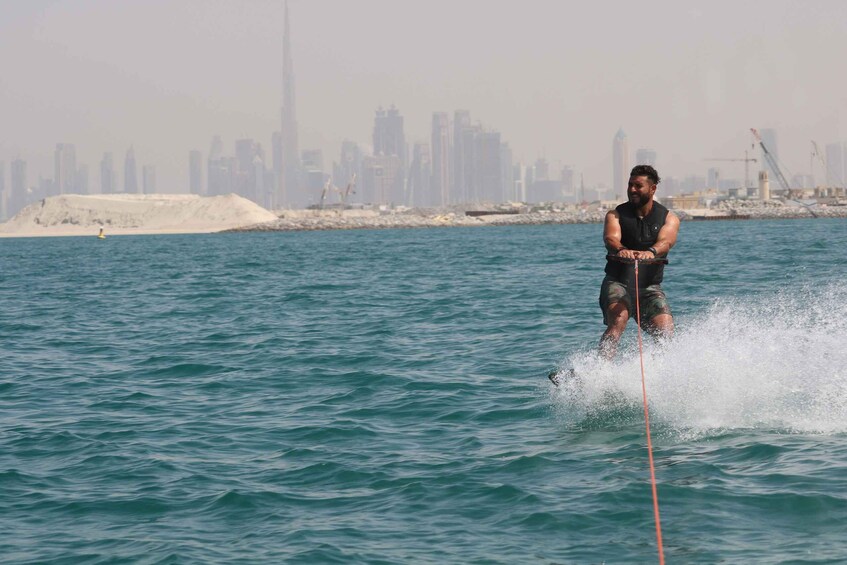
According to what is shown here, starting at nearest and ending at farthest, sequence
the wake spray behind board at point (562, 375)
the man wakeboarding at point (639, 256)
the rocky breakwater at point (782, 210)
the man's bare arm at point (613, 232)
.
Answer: the man wakeboarding at point (639, 256)
the man's bare arm at point (613, 232)
the wake spray behind board at point (562, 375)
the rocky breakwater at point (782, 210)

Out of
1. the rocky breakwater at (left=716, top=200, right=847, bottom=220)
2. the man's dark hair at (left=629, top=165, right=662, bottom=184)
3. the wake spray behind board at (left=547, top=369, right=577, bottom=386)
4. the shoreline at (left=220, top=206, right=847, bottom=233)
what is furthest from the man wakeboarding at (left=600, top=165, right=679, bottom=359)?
the shoreline at (left=220, top=206, right=847, bottom=233)

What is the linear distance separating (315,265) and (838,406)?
1589 inches

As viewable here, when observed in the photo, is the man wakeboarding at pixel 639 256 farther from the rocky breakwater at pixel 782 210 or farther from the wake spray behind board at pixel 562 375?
the rocky breakwater at pixel 782 210

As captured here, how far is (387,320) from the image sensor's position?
22.6 metres

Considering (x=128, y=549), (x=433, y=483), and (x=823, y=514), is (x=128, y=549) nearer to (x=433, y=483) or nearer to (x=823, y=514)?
(x=433, y=483)

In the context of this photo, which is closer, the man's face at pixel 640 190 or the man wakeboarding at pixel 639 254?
the man's face at pixel 640 190

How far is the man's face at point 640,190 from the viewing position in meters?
10.5

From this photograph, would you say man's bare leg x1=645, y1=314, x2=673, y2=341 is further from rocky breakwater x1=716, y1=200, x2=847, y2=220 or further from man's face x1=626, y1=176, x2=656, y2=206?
rocky breakwater x1=716, y1=200, x2=847, y2=220

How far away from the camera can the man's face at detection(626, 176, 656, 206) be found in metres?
10.5

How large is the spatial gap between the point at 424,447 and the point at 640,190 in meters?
3.15

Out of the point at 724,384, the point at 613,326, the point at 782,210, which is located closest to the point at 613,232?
the point at 613,326

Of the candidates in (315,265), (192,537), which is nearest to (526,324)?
(192,537)

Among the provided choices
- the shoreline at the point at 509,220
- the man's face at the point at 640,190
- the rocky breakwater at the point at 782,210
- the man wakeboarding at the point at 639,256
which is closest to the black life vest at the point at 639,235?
the man wakeboarding at the point at 639,256

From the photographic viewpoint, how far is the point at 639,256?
10.5 meters
